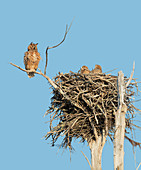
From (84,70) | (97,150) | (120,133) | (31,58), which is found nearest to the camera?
(120,133)

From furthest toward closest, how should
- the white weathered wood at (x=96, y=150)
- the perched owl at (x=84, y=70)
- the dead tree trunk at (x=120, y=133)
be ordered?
the perched owl at (x=84, y=70)
the white weathered wood at (x=96, y=150)
the dead tree trunk at (x=120, y=133)

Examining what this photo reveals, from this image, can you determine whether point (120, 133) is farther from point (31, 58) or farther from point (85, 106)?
point (31, 58)

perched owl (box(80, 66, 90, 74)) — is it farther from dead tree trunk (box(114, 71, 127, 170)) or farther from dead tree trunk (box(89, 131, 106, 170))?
dead tree trunk (box(114, 71, 127, 170))

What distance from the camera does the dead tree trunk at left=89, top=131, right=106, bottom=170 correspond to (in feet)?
45.3

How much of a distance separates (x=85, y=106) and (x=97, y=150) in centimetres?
154

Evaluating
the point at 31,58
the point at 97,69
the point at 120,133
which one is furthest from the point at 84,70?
the point at 120,133

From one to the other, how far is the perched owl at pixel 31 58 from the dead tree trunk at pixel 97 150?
10.7ft

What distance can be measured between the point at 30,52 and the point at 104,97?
3195mm

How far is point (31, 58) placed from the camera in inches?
574

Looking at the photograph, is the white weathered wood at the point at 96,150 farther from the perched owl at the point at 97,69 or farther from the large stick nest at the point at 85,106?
the perched owl at the point at 97,69

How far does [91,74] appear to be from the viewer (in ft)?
45.0

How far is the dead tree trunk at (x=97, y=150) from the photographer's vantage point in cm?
1382

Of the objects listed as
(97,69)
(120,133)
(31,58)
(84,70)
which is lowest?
(120,133)

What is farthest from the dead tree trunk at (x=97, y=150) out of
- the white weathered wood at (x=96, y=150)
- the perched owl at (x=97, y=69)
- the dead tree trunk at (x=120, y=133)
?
the perched owl at (x=97, y=69)
